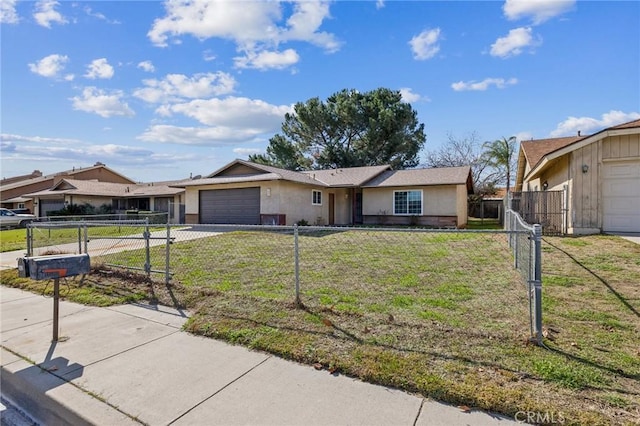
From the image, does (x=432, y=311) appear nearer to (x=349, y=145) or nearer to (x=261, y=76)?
(x=261, y=76)

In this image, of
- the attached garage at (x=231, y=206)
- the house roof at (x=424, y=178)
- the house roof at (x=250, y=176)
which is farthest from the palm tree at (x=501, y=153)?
the attached garage at (x=231, y=206)

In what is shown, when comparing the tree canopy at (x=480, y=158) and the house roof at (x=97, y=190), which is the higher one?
the tree canopy at (x=480, y=158)

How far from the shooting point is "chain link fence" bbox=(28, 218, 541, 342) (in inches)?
180

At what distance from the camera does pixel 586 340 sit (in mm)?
3469

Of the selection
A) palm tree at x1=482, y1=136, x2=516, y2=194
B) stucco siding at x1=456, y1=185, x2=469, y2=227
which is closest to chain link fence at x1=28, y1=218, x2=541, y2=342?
stucco siding at x1=456, y1=185, x2=469, y2=227

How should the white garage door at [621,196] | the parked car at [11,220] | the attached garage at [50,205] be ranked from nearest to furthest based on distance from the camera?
the white garage door at [621,196] < the parked car at [11,220] < the attached garage at [50,205]

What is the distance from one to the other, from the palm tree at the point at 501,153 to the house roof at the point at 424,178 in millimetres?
11067

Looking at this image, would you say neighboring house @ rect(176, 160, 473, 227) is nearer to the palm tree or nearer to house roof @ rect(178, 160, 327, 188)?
house roof @ rect(178, 160, 327, 188)

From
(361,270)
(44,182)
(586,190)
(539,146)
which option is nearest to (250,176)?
(361,270)

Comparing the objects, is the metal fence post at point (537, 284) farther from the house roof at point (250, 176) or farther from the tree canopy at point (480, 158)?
the tree canopy at point (480, 158)

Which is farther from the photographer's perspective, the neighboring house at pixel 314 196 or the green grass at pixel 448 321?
the neighboring house at pixel 314 196

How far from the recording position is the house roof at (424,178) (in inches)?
736

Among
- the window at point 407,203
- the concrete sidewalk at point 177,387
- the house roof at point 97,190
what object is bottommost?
the concrete sidewalk at point 177,387

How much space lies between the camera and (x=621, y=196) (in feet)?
35.8
